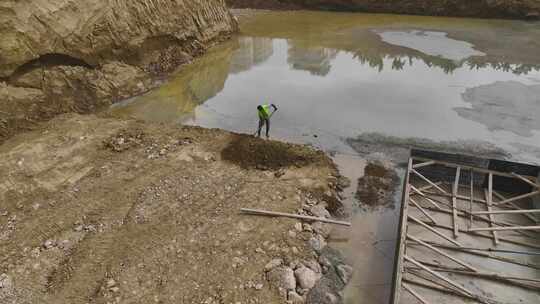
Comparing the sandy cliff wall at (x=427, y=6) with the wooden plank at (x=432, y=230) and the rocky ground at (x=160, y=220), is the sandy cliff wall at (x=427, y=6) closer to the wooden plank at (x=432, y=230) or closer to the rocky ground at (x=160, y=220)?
the rocky ground at (x=160, y=220)

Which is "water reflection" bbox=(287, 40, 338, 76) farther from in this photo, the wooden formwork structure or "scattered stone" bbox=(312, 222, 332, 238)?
"scattered stone" bbox=(312, 222, 332, 238)

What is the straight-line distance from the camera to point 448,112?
1217cm

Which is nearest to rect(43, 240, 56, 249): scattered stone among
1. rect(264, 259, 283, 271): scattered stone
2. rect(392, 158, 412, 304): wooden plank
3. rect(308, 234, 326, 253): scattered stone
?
rect(264, 259, 283, 271): scattered stone

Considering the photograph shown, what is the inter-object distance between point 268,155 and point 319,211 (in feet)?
7.56

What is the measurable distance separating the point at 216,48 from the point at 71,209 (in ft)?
44.3

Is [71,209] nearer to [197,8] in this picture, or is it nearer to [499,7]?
[197,8]

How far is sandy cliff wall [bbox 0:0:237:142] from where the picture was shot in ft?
37.0

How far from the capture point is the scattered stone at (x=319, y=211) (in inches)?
317

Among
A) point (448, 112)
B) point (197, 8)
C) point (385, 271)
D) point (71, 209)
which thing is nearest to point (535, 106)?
point (448, 112)

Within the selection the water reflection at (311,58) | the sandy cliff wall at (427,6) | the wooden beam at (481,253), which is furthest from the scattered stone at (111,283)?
the sandy cliff wall at (427,6)

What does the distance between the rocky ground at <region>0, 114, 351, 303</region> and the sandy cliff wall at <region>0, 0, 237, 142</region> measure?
70.8 inches

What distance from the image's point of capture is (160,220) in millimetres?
7801

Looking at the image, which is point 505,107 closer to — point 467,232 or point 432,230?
point 467,232

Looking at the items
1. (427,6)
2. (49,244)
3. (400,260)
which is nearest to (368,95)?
(400,260)
